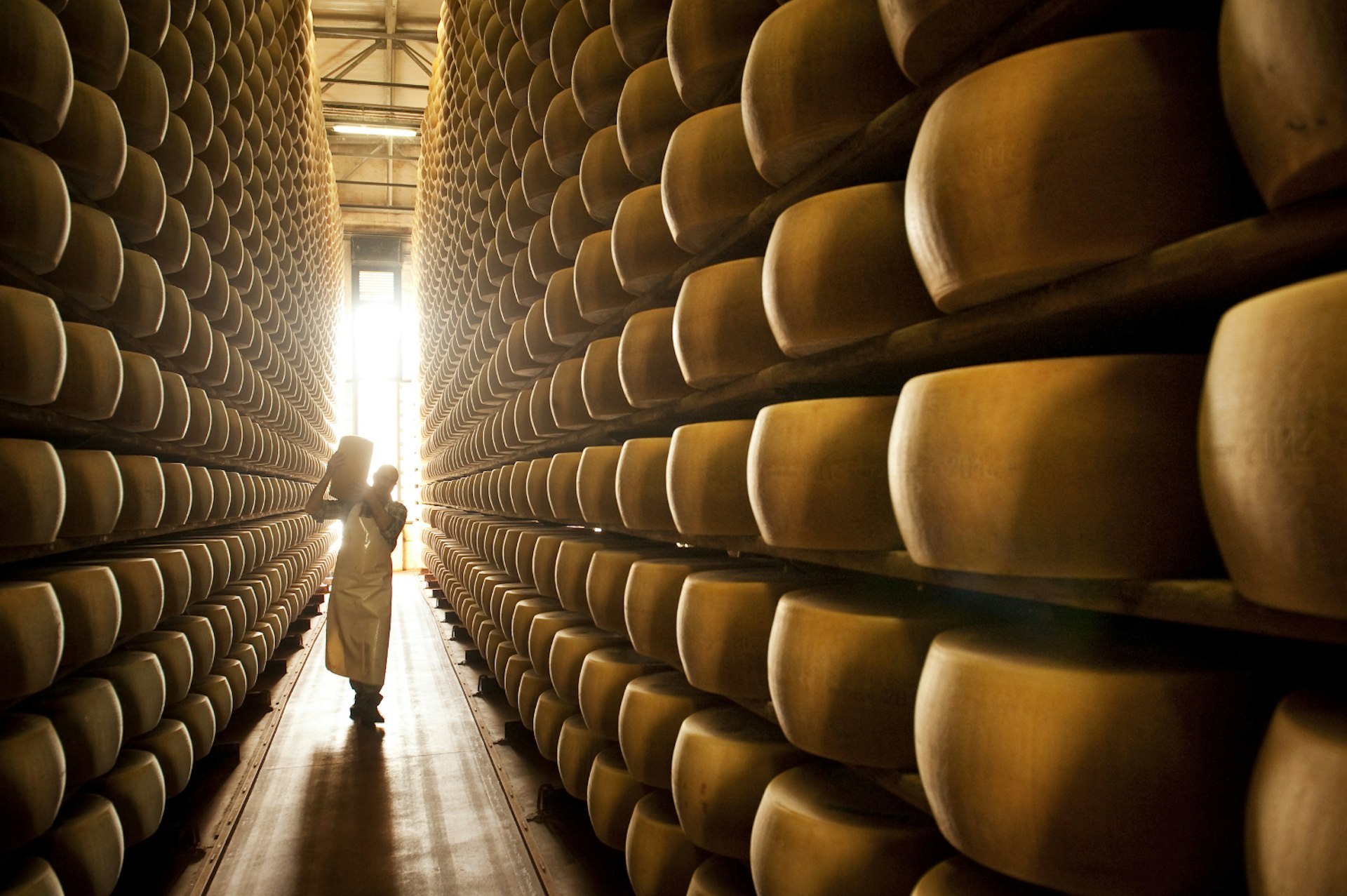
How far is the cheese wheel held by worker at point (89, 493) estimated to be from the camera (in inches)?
68.4

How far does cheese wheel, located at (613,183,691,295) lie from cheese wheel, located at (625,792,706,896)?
3.57 feet

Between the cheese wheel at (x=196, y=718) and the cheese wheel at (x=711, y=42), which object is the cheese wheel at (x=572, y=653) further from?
the cheese wheel at (x=711, y=42)

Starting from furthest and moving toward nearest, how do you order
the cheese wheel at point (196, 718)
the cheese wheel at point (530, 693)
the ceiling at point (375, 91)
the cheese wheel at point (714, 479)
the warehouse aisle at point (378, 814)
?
the ceiling at point (375, 91) < the cheese wheel at point (530, 693) < the cheese wheel at point (196, 718) < the warehouse aisle at point (378, 814) < the cheese wheel at point (714, 479)

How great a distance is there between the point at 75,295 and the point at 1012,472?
1804 millimetres

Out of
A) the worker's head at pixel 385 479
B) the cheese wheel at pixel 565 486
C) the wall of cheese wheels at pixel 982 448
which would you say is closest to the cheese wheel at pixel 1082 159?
the wall of cheese wheels at pixel 982 448

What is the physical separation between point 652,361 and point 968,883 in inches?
46.0

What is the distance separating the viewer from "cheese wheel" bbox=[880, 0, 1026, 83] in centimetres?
95

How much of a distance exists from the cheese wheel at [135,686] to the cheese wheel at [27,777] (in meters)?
0.46

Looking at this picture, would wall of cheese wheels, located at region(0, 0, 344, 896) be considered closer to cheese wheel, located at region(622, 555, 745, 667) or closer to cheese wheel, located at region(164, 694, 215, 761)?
cheese wheel, located at region(164, 694, 215, 761)

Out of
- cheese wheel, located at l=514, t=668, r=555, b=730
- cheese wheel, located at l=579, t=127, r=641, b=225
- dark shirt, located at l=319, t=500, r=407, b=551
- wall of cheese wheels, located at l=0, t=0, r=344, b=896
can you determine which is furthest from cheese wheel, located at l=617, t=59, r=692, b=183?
dark shirt, located at l=319, t=500, r=407, b=551

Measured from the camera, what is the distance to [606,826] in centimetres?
212

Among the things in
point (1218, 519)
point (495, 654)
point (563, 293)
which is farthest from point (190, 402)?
point (1218, 519)

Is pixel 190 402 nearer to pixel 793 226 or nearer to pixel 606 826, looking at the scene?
pixel 606 826

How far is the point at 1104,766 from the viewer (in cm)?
77
